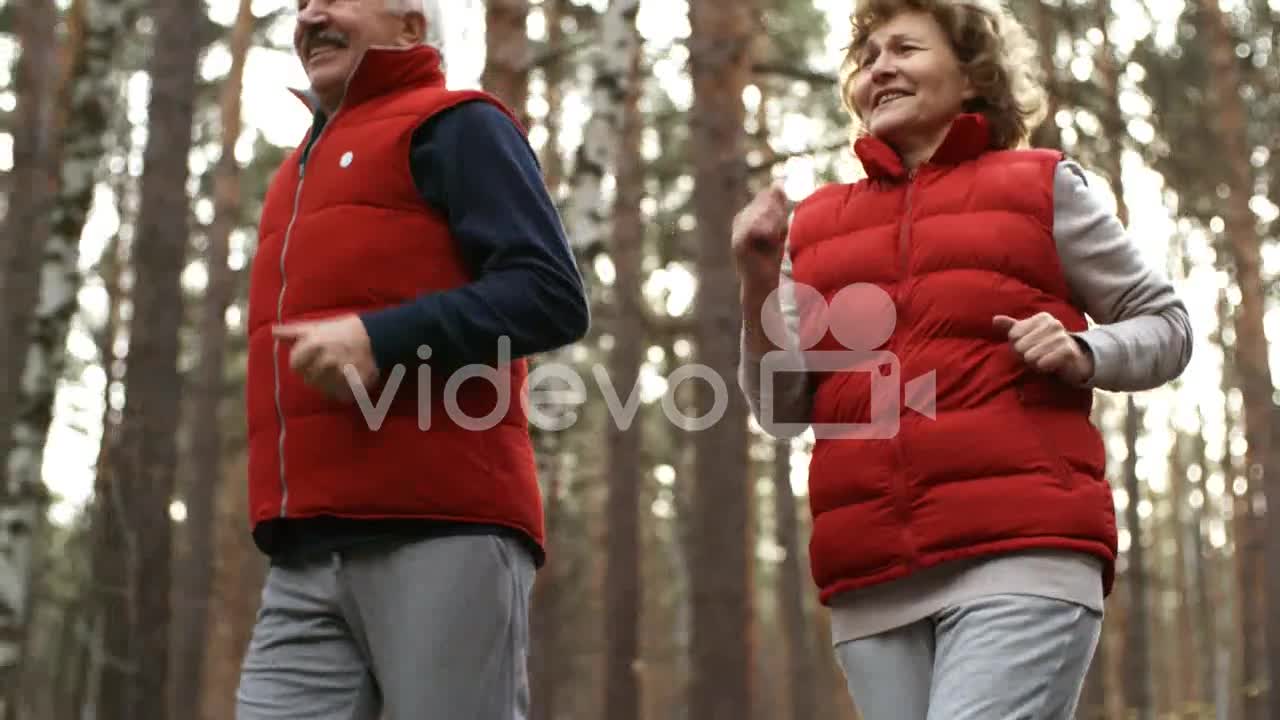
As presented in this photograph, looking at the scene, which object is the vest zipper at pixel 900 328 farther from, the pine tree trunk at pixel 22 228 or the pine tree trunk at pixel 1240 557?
the pine tree trunk at pixel 1240 557

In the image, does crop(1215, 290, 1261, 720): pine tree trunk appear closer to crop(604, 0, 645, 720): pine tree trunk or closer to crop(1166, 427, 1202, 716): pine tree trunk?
crop(1166, 427, 1202, 716): pine tree trunk

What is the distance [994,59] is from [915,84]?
0.52ft

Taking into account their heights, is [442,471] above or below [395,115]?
below

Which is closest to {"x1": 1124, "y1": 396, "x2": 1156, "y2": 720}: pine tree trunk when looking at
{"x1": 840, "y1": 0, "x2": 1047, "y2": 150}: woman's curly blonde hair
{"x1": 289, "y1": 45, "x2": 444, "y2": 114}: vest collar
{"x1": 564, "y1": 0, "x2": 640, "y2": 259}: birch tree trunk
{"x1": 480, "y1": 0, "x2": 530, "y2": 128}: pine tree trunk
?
{"x1": 564, "y1": 0, "x2": 640, "y2": 259}: birch tree trunk

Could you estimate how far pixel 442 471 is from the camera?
104 inches

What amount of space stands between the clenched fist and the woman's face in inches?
13.8

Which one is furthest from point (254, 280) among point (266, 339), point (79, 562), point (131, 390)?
point (79, 562)

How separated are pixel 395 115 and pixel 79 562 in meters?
25.2

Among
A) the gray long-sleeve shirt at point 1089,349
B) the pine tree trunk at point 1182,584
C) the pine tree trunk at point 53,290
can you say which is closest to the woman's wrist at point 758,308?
the gray long-sleeve shirt at point 1089,349

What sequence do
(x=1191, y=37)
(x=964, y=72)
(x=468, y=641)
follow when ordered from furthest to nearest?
(x=1191, y=37) < (x=964, y=72) < (x=468, y=641)

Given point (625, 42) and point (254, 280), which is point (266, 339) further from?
point (625, 42)

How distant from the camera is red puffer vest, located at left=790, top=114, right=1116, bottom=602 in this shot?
8.96ft
